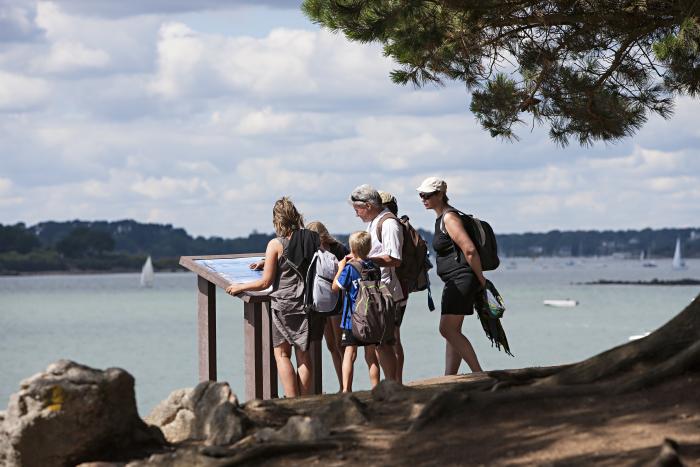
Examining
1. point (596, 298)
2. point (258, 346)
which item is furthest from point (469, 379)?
point (596, 298)

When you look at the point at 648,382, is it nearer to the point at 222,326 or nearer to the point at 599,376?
the point at 599,376

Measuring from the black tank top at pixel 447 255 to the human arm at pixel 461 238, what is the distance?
2.7 inches

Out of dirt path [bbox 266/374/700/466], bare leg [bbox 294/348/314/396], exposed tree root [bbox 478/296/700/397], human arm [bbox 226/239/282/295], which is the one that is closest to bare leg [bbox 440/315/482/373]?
bare leg [bbox 294/348/314/396]

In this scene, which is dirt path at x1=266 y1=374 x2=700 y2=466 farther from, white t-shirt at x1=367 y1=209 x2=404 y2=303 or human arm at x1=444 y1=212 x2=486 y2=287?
human arm at x1=444 y1=212 x2=486 y2=287

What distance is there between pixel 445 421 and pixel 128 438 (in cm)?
185

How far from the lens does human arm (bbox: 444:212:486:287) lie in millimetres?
9039

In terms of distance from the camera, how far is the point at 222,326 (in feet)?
233

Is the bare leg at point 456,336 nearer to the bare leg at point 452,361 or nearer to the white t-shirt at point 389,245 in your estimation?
the bare leg at point 452,361

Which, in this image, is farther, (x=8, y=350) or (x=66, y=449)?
(x=8, y=350)

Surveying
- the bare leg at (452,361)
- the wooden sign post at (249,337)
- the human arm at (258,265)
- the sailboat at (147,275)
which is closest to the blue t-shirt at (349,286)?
the wooden sign post at (249,337)

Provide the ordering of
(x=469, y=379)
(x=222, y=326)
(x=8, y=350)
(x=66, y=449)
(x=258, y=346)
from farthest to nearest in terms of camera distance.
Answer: (x=222, y=326) → (x=8, y=350) → (x=258, y=346) → (x=469, y=379) → (x=66, y=449)

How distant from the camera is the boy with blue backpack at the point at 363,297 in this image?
28.3 ft

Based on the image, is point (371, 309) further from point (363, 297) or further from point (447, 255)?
point (447, 255)

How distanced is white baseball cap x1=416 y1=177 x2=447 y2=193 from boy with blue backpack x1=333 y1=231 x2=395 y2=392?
643 mm
